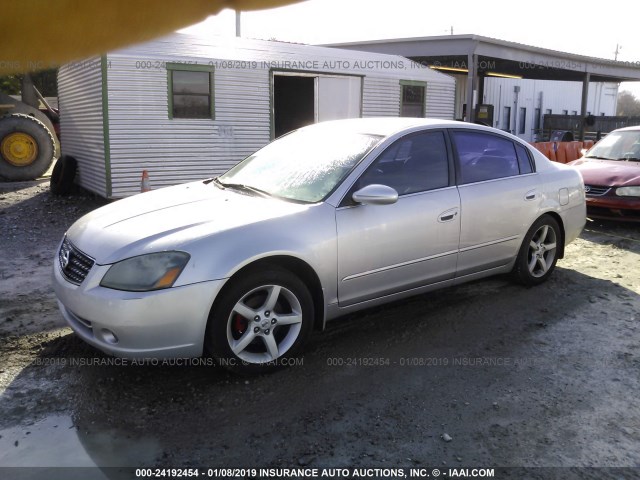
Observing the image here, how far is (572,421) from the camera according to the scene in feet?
9.98

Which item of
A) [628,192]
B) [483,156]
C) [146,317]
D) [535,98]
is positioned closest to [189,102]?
[483,156]

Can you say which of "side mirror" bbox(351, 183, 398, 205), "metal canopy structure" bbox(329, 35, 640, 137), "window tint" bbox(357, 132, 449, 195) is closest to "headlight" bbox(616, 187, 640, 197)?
"window tint" bbox(357, 132, 449, 195)

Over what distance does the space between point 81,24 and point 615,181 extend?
27.6 feet

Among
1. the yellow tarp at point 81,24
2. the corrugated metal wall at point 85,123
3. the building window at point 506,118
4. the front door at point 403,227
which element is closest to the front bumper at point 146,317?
the front door at point 403,227

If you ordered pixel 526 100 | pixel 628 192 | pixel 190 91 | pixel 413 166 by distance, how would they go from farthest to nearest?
1. pixel 526 100
2. pixel 190 91
3. pixel 628 192
4. pixel 413 166

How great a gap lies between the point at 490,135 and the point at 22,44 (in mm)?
4586

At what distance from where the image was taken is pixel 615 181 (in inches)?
311

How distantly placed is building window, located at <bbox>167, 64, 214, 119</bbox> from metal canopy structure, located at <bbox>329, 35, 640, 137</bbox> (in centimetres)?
695

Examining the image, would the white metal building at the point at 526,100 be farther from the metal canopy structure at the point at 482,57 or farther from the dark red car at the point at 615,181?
the dark red car at the point at 615,181

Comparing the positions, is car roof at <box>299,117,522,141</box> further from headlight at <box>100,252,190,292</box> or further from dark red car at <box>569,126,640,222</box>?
dark red car at <box>569,126,640,222</box>

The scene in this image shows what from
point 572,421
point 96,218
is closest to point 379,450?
point 572,421

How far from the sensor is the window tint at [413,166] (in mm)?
4109

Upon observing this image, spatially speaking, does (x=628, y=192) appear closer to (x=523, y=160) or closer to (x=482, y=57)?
(x=523, y=160)

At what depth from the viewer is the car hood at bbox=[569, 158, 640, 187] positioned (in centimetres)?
787
